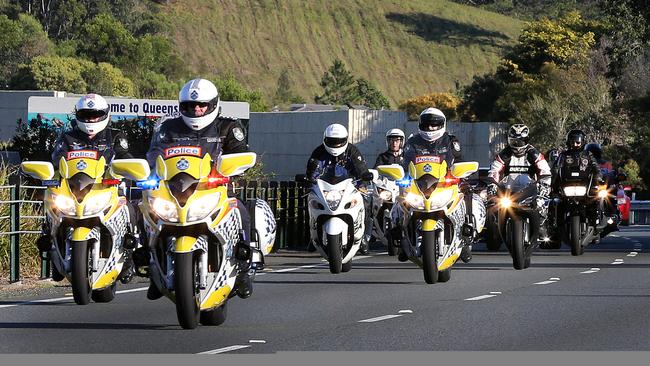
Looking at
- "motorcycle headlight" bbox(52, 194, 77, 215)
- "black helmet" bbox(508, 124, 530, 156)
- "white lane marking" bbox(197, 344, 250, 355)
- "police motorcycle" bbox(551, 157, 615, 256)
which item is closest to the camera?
"white lane marking" bbox(197, 344, 250, 355)

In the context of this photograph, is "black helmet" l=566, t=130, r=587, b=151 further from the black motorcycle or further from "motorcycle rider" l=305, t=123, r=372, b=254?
"motorcycle rider" l=305, t=123, r=372, b=254

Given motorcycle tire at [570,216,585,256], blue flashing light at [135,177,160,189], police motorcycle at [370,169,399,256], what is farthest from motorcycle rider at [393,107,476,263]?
motorcycle tire at [570,216,585,256]

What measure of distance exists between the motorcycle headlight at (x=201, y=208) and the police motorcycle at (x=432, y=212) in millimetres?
5693

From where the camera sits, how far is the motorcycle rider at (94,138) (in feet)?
53.1

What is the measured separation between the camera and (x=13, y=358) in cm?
1175

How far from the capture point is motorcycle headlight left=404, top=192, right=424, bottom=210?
18578mm

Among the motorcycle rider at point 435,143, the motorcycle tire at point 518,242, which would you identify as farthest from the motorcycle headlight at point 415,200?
the motorcycle tire at point 518,242

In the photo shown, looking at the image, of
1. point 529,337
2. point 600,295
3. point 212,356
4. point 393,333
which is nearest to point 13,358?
point 212,356

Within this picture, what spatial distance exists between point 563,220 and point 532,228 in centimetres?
540

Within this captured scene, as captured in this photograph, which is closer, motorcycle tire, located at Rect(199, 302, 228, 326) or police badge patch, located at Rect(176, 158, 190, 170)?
police badge patch, located at Rect(176, 158, 190, 170)

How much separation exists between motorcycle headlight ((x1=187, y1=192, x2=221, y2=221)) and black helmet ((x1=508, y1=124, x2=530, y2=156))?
11.4 metres

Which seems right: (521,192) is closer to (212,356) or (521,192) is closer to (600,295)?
(600,295)

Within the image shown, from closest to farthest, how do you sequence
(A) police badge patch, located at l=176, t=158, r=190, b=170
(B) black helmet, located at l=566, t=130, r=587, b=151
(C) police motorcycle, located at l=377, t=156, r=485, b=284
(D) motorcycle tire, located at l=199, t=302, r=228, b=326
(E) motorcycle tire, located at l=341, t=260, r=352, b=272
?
1. (A) police badge patch, located at l=176, t=158, r=190, b=170
2. (D) motorcycle tire, located at l=199, t=302, r=228, b=326
3. (C) police motorcycle, located at l=377, t=156, r=485, b=284
4. (E) motorcycle tire, located at l=341, t=260, r=352, b=272
5. (B) black helmet, located at l=566, t=130, r=587, b=151

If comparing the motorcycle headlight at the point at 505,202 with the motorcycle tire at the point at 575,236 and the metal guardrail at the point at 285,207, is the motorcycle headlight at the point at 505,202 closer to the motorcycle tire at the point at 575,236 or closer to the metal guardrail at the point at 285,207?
the motorcycle tire at the point at 575,236
